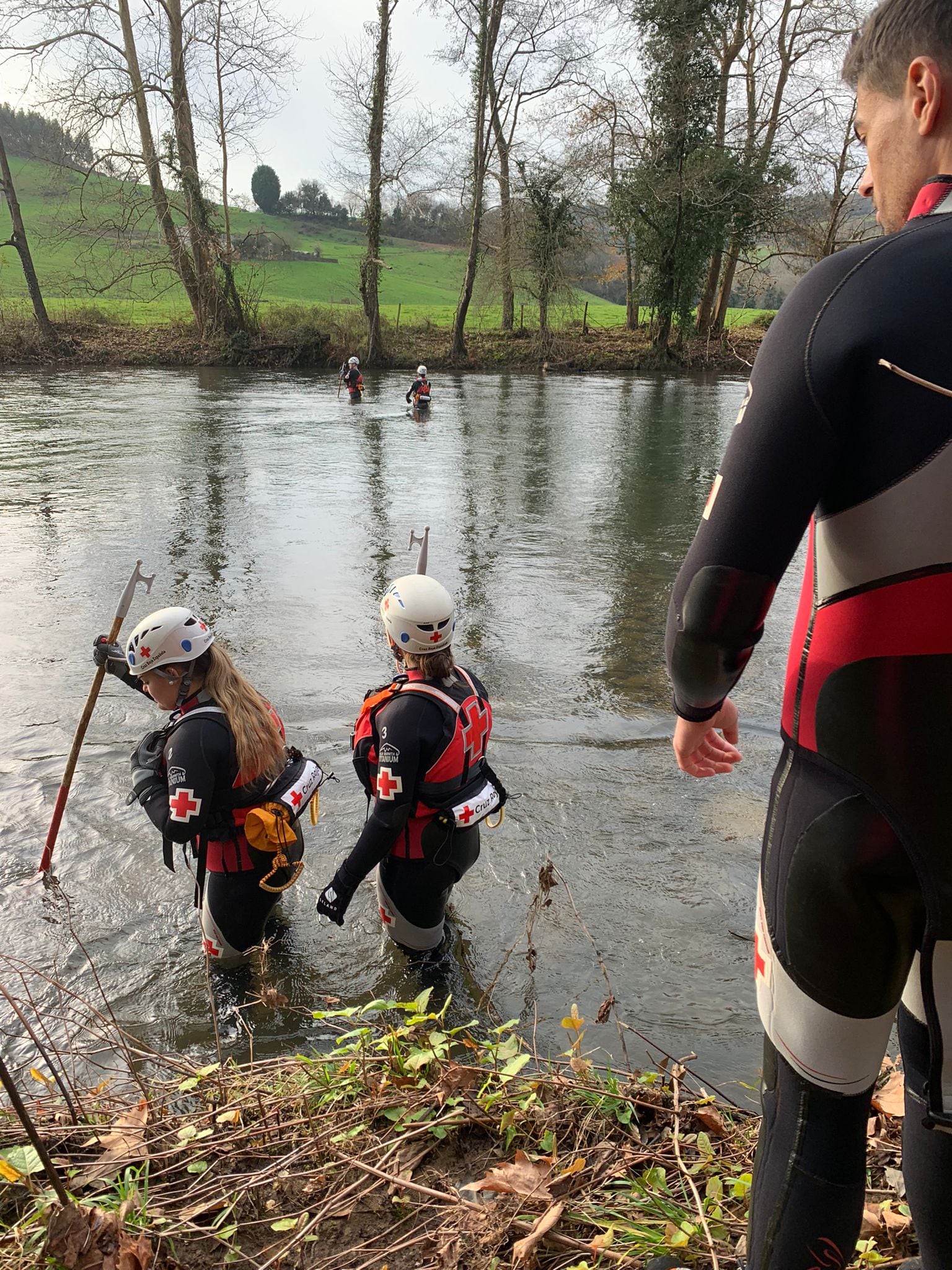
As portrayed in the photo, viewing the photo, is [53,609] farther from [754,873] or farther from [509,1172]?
[509,1172]

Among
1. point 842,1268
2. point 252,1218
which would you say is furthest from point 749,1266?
point 252,1218

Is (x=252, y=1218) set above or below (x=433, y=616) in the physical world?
below

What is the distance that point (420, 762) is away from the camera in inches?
149

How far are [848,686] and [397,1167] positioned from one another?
2.01 m

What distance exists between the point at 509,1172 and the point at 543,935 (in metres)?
2.18

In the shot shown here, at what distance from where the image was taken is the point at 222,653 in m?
4.11

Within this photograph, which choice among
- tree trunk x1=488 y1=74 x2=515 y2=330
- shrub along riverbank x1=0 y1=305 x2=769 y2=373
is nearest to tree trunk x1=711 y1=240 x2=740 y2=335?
shrub along riverbank x1=0 y1=305 x2=769 y2=373

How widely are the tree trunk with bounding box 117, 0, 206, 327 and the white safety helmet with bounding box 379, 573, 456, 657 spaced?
34.2 meters

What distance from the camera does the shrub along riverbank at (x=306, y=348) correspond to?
33625 mm

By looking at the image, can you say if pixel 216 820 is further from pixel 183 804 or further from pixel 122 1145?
pixel 122 1145

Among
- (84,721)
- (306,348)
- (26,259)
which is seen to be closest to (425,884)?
(84,721)

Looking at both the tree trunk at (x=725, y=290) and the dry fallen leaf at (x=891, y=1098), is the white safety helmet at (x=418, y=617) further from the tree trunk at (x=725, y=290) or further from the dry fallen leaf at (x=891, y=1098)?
the tree trunk at (x=725, y=290)

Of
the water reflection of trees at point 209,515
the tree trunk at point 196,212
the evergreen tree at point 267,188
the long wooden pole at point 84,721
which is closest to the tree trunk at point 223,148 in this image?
the tree trunk at point 196,212

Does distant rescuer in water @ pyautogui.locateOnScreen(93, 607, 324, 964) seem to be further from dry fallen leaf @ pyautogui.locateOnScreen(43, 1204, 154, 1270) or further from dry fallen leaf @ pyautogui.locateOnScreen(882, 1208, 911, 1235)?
dry fallen leaf @ pyautogui.locateOnScreen(882, 1208, 911, 1235)
